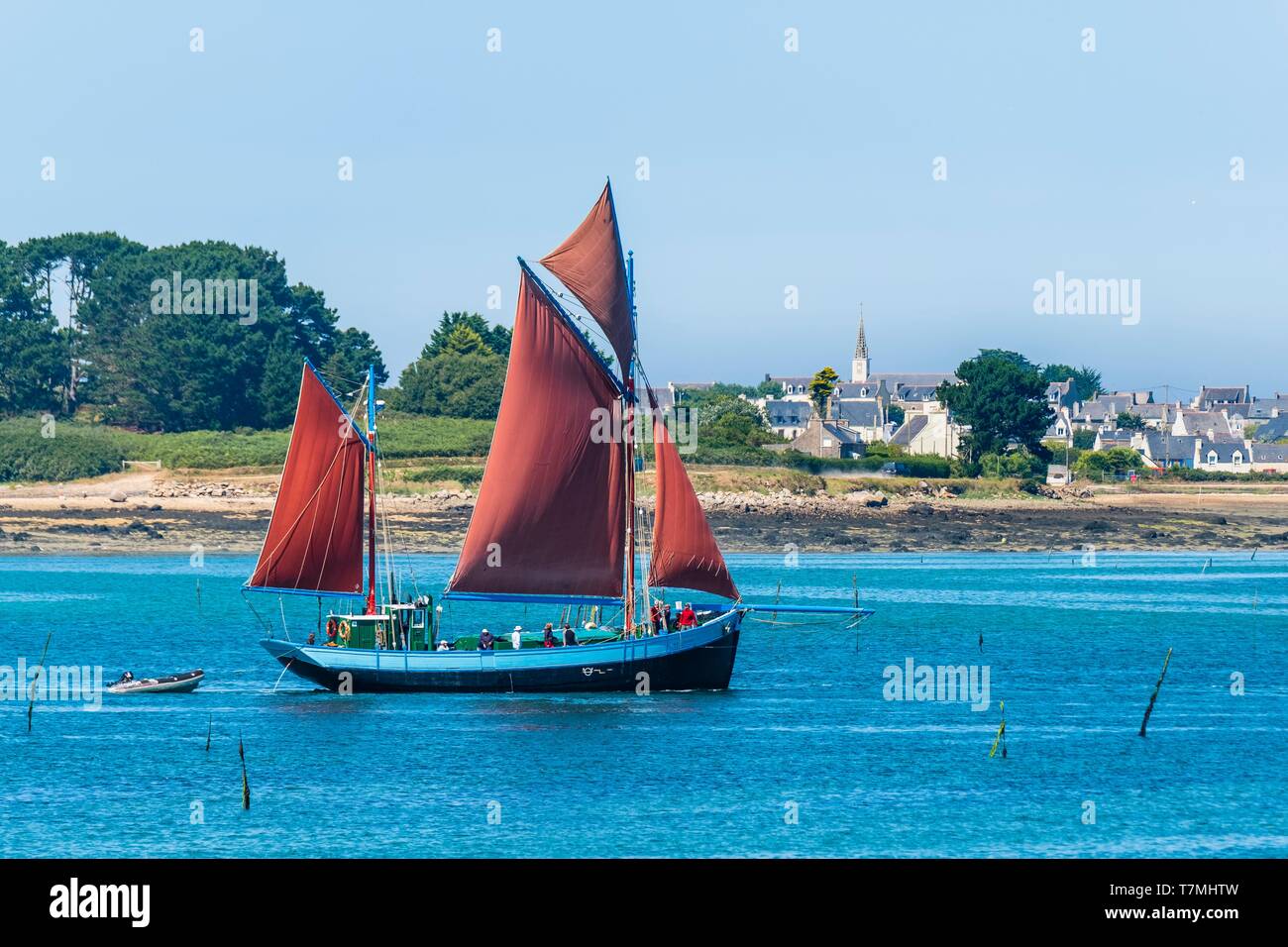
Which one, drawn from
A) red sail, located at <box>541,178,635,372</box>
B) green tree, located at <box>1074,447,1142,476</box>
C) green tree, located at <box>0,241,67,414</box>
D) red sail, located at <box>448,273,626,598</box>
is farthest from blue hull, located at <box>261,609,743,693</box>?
green tree, located at <box>1074,447,1142,476</box>

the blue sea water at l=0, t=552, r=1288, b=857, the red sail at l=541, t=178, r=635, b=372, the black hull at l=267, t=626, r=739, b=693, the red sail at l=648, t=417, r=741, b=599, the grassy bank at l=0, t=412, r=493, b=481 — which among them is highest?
the red sail at l=541, t=178, r=635, b=372

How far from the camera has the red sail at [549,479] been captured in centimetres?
5691

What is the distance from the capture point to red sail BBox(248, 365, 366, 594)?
57.6m

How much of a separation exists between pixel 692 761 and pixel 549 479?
44.5 feet

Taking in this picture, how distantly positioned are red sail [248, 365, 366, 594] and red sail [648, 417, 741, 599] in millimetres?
10233

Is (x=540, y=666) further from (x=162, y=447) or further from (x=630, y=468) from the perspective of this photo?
(x=162, y=447)

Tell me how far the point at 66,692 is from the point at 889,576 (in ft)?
219

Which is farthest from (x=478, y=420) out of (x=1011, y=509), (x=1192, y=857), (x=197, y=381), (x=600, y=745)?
(x=1192, y=857)

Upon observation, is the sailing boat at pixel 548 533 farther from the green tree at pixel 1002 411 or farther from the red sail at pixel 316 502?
the green tree at pixel 1002 411

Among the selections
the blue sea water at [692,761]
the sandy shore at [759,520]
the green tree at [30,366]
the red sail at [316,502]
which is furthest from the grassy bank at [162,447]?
the red sail at [316,502]

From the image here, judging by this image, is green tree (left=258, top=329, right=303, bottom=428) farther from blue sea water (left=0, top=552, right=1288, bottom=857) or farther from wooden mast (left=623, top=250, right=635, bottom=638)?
wooden mast (left=623, top=250, right=635, bottom=638)

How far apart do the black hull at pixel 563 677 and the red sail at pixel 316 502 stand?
9.61 ft

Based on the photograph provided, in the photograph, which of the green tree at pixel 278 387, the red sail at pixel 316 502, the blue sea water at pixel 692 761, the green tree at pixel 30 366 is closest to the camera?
the blue sea water at pixel 692 761

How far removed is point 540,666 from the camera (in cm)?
5597
